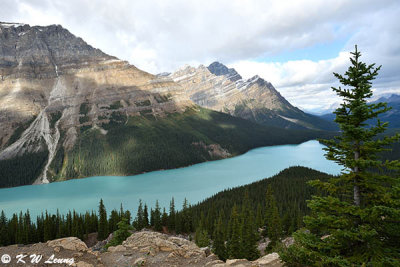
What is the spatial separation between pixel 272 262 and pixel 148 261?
10.4 metres

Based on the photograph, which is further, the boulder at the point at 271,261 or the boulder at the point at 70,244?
the boulder at the point at 70,244

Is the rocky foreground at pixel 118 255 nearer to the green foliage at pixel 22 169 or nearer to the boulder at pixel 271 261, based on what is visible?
the boulder at pixel 271 261

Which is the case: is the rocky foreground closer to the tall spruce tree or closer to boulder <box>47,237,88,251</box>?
boulder <box>47,237,88,251</box>

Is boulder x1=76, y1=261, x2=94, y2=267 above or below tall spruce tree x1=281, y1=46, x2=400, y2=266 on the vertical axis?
below

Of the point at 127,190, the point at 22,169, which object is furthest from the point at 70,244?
the point at 22,169

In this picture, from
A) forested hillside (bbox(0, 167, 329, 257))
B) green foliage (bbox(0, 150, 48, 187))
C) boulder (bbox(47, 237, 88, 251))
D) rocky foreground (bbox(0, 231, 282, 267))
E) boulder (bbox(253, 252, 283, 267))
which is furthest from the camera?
green foliage (bbox(0, 150, 48, 187))

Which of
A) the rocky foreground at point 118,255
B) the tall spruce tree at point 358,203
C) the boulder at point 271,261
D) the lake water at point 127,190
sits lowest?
the lake water at point 127,190

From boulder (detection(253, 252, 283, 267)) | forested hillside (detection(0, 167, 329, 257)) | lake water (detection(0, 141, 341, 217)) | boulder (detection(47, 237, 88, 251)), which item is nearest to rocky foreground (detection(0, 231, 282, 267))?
boulder (detection(47, 237, 88, 251))

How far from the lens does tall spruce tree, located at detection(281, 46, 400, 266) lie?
34.4 feet

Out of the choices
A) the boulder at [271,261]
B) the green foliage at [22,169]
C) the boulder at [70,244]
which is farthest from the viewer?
the green foliage at [22,169]

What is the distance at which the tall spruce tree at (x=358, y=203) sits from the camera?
10.5m

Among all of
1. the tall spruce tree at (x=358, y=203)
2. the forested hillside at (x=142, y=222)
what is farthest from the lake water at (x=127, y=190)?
the tall spruce tree at (x=358, y=203)

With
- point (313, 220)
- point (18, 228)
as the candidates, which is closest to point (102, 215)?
point (18, 228)

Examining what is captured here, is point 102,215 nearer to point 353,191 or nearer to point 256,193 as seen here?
point 256,193
